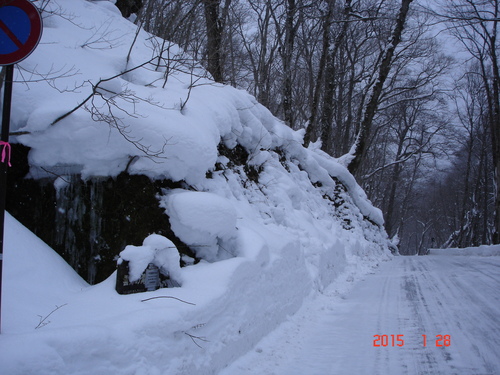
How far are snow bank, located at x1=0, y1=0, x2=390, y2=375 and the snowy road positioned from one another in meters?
0.33

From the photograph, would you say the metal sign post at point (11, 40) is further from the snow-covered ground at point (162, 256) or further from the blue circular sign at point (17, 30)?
the snow-covered ground at point (162, 256)

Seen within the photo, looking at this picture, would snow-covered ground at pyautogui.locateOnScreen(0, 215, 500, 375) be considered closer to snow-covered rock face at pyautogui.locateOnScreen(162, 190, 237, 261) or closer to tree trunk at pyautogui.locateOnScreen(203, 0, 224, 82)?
snow-covered rock face at pyautogui.locateOnScreen(162, 190, 237, 261)

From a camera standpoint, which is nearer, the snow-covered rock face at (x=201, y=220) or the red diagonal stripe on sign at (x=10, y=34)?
the red diagonal stripe on sign at (x=10, y=34)

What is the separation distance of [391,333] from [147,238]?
3.09m

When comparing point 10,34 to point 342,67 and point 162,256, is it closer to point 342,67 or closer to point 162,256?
point 162,256

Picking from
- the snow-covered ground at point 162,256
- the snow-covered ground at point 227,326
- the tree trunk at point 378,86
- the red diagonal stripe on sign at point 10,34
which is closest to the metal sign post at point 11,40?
the red diagonal stripe on sign at point 10,34

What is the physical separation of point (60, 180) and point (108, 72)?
202 centimetres

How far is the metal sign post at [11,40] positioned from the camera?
8.57 ft

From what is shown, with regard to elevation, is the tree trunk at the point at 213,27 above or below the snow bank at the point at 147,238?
above

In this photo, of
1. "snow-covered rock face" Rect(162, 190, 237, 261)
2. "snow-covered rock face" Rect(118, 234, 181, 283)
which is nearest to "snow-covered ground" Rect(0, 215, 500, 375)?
"snow-covered rock face" Rect(118, 234, 181, 283)

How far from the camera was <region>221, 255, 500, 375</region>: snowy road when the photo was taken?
3.69 metres

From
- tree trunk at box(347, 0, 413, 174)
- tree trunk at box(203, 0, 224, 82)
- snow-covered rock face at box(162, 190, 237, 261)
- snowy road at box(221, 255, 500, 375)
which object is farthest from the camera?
tree trunk at box(347, 0, 413, 174)

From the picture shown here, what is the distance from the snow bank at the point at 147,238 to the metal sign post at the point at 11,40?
0.81 metres

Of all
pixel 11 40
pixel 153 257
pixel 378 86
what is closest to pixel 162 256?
pixel 153 257
